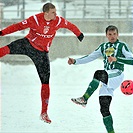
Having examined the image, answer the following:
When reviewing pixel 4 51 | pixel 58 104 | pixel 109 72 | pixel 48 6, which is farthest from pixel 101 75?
pixel 58 104

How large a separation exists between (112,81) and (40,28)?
4.43 feet

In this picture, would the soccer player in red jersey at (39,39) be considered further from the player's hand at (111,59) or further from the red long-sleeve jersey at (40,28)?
the player's hand at (111,59)

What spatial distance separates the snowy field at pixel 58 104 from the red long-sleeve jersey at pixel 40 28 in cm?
252

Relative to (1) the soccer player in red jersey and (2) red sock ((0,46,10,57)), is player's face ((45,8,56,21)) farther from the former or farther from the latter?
(2) red sock ((0,46,10,57))

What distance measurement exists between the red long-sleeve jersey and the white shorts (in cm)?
84

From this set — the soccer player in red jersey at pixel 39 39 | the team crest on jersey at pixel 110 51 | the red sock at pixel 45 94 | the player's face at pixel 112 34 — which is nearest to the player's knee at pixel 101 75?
the team crest on jersey at pixel 110 51

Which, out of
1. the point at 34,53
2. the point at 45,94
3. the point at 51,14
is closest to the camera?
the point at 51,14

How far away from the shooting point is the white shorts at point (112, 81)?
9344mm

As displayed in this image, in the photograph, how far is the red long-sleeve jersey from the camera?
30.7ft

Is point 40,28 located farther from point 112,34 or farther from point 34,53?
point 112,34

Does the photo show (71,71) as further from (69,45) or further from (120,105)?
(120,105)

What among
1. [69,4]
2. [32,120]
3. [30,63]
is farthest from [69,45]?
[69,4]

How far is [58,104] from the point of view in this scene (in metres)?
14.1

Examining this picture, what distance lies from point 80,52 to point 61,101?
319 cm
